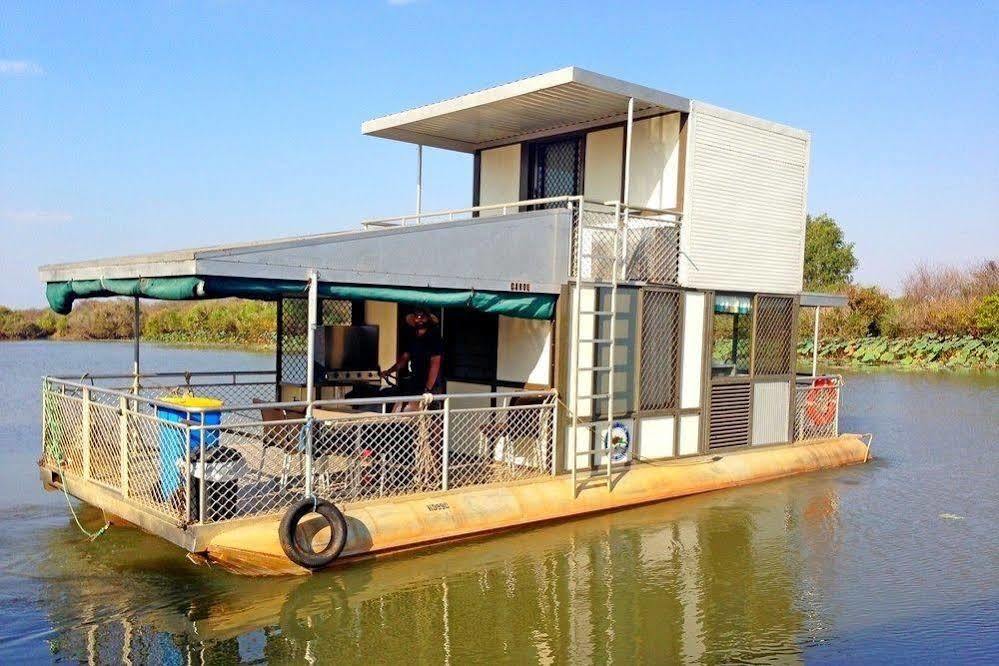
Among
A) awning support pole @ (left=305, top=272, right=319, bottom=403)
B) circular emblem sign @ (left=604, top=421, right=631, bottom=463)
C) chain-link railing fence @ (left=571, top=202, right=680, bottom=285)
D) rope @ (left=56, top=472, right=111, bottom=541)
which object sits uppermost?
chain-link railing fence @ (left=571, top=202, right=680, bottom=285)

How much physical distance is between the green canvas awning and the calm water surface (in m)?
2.56

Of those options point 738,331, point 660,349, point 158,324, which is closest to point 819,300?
point 738,331

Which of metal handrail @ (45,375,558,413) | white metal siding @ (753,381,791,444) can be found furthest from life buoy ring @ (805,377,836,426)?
metal handrail @ (45,375,558,413)

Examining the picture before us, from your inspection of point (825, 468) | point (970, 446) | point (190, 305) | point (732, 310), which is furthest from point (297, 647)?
point (190, 305)

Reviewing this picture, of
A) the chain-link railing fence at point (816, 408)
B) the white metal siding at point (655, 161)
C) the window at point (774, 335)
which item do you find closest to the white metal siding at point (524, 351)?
the white metal siding at point (655, 161)

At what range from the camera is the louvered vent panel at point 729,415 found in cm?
1181

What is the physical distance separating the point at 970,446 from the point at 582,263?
1053cm

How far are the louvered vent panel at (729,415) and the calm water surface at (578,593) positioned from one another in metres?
0.96

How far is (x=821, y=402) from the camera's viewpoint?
13953mm

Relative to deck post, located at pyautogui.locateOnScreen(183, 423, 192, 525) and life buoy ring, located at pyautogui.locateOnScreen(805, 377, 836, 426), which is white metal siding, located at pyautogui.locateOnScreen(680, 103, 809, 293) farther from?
deck post, located at pyautogui.locateOnScreen(183, 423, 192, 525)

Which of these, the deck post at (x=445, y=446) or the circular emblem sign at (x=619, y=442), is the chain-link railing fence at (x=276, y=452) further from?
the circular emblem sign at (x=619, y=442)

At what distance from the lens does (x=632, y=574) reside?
799 cm

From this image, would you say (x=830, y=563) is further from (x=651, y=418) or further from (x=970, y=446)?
(x=970, y=446)

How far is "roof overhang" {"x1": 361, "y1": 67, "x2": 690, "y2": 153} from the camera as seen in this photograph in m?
10.1
